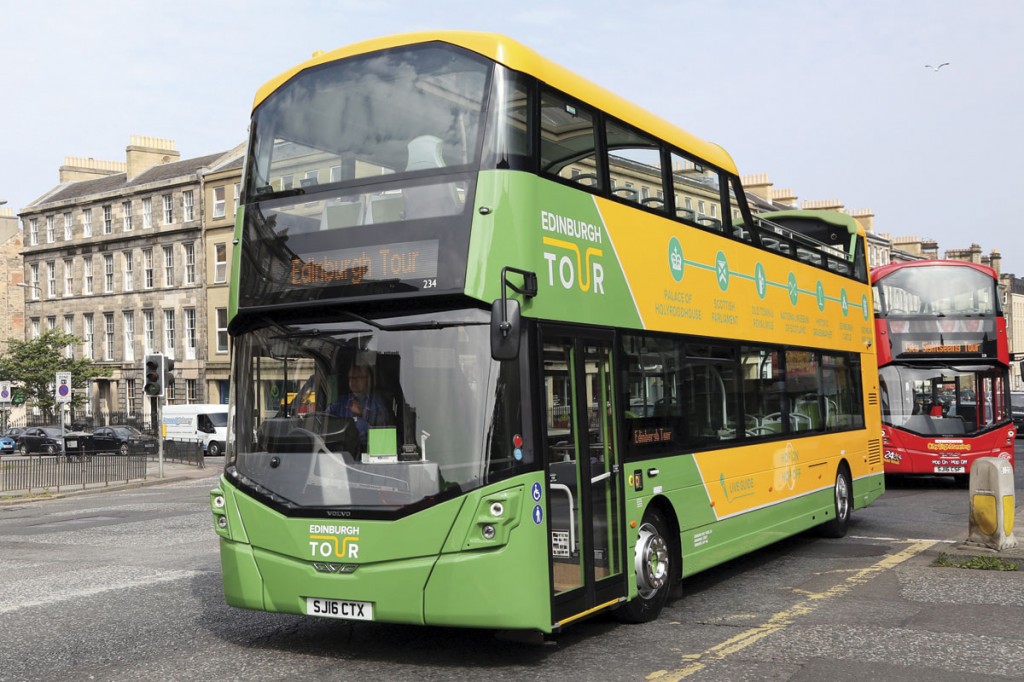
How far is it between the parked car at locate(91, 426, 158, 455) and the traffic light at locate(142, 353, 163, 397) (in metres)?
15.4

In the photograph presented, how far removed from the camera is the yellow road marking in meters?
7.08

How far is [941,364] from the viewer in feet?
70.0

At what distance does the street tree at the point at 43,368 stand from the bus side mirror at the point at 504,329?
58095 millimetres

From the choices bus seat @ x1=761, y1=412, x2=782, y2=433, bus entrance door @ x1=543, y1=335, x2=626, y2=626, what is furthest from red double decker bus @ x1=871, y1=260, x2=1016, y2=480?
bus entrance door @ x1=543, y1=335, x2=626, y2=626

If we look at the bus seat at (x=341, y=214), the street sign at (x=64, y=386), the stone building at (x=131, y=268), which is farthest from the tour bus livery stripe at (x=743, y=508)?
Answer: the stone building at (x=131, y=268)

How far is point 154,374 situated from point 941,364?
20.2 metres

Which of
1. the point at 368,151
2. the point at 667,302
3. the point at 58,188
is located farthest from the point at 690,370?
the point at 58,188

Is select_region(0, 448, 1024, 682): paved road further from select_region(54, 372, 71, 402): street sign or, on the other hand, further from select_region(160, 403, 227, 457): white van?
select_region(160, 403, 227, 457): white van

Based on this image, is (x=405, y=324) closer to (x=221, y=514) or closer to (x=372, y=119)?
(x=372, y=119)

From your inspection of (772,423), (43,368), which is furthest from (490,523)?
(43,368)

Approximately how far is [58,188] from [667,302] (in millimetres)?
72020

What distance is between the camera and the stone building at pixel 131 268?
61.2 m

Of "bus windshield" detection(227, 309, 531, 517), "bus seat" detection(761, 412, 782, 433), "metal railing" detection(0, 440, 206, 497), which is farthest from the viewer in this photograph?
"metal railing" detection(0, 440, 206, 497)

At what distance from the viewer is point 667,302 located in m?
9.52
